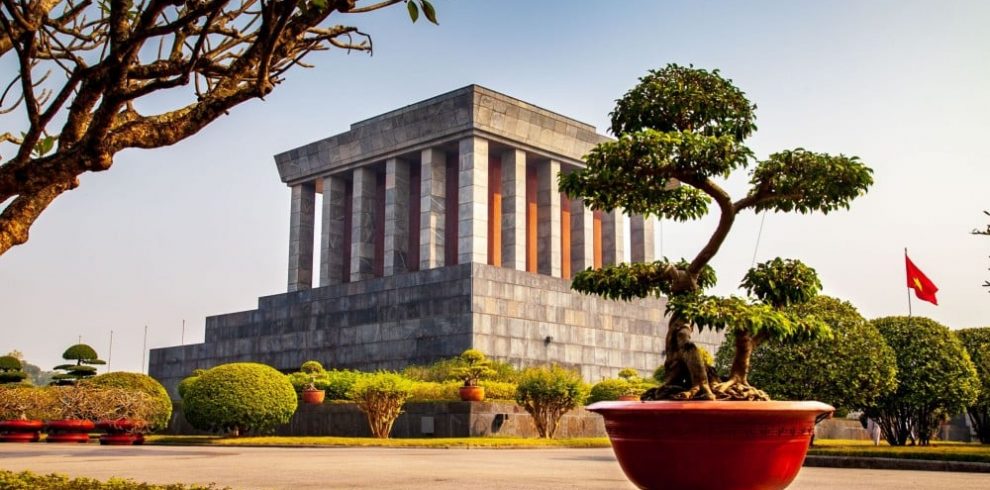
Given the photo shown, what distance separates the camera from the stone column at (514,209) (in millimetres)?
38750

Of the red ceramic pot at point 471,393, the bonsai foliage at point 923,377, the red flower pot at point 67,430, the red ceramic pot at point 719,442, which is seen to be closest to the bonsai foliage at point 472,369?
the red ceramic pot at point 471,393

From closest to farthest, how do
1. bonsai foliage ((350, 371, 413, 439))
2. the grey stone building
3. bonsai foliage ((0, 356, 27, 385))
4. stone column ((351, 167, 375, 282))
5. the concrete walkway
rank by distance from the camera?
the concrete walkway
bonsai foliage ((350, 371, 413, 439))
the grey stone building
bonsai foliage ((0, 356, 27, 385))
stone column ((351, 167, 375, 282))

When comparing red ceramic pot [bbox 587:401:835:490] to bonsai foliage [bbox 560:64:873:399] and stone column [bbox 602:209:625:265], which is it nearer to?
bonsai foliage [bbox 560:64:873:399]

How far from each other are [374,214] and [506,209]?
25.7 feet

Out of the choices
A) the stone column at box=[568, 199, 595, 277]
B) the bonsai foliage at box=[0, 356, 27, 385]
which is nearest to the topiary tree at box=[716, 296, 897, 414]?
the stone column at box=[568, 199, 595, 277]

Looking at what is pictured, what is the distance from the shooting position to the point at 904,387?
774 inches

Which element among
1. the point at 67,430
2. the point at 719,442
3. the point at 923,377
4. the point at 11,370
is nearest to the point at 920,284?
the point at 923,377

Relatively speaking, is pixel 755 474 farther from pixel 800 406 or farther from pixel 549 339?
pixel 549 339

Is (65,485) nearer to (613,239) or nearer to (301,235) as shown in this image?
(613,239)

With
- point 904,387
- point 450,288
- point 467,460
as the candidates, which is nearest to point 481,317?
point 450,288

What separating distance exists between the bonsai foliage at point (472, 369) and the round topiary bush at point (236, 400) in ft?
15.5

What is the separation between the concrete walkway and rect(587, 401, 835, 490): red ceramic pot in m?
2.87

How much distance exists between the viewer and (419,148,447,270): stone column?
38.3 metres

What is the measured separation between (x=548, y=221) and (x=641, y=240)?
6805 mm
